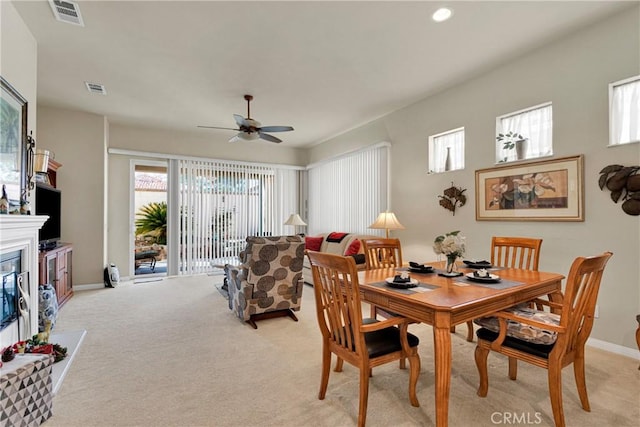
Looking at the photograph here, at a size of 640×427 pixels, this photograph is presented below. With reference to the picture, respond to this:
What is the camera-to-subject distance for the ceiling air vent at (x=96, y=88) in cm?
406

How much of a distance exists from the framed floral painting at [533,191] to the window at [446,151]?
0.46 metres

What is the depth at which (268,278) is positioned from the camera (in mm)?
3477

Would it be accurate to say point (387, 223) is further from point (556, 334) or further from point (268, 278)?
point (556, 334)

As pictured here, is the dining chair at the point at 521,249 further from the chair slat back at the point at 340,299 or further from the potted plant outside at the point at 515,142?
the chair slat back at the point at 340,299

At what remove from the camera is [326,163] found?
Answer: 22.5 ft

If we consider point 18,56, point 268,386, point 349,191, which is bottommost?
point 268,386

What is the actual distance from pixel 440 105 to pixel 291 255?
2912mm

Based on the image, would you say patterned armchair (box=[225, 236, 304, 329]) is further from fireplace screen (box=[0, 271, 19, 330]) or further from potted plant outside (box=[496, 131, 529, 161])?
potted plant outside (box=[496, 131, 529, 161])

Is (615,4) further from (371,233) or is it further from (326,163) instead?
(326,163)

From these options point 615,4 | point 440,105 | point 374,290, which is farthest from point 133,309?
point 615,4

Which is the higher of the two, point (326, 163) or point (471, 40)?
point (471, 40)

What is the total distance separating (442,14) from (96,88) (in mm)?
4322

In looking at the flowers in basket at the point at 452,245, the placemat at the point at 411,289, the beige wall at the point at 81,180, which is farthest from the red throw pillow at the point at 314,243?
the placemat at the point at 411,289

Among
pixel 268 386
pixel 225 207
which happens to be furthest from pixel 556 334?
pixel 225 207
